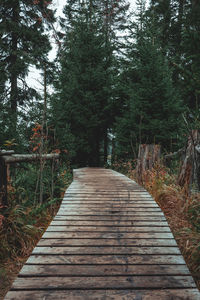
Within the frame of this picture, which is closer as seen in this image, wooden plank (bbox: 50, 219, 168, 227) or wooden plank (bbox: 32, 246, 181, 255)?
wooden plank (bbox: 32, 246, 181, 255)

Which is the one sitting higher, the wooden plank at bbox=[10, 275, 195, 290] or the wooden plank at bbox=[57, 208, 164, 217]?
the wooden plank at bbox=[57, 208, 164, 217]

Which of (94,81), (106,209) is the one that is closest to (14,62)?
(94,81)

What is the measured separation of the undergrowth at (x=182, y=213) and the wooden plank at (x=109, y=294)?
2.66ft

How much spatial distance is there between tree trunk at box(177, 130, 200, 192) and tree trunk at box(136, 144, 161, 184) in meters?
1.74

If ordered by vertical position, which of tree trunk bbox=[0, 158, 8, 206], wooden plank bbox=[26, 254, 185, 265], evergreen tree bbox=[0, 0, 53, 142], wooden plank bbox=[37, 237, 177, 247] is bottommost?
wooden plank bbox=[26, 254, 185, 265]

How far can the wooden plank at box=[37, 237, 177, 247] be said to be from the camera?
9.05 feet

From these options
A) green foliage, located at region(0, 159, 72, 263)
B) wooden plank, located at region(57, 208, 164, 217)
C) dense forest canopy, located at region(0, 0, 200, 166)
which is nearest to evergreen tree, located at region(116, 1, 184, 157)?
dense forest canopy, located at region(0, 0, 200, 166)

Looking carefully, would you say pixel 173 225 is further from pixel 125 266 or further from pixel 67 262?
pixel 67 262

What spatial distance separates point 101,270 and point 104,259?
21 centimetres

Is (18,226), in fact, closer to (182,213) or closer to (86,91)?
(182,213)

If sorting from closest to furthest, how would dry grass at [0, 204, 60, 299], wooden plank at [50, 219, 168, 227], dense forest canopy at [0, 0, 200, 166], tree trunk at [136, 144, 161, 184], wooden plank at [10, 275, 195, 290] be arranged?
1. wooden plank at [10, 275, 195, 290]
2. dry grass at [0, 204, 60, 299]
3. wooden plank at [50, 219, 168, 227]
4. tree trunk at [136, 144, 161, 184]
5. dense forest canopy at [0, 0, 200, 166]

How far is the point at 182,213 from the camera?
3.82 metres

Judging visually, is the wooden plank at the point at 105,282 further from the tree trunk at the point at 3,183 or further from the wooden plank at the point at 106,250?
the tree trunk at the point at 3,183

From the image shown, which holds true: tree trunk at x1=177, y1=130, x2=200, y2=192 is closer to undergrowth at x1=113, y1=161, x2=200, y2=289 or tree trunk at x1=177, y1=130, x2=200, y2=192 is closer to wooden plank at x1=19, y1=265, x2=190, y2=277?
undergrowth at x1=113, y1=161, x2=200, y2=289
